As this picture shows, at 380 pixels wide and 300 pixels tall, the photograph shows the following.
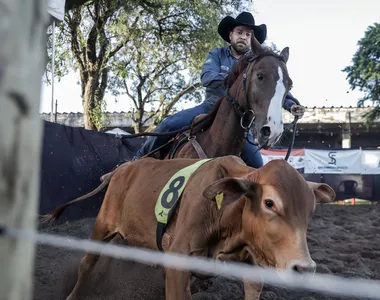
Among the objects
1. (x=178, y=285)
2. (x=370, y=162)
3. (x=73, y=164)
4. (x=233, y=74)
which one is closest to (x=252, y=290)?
(x=178, y=285)

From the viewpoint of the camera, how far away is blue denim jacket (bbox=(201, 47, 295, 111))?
4.81m

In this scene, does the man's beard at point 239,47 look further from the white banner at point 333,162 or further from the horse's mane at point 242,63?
the white banner at point 333,162

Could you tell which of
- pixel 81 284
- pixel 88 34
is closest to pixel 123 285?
pixel 81 284

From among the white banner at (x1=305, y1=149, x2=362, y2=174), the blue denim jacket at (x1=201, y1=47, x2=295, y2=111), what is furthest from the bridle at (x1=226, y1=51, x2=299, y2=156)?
the white banner at (x1=305, y1=149, x2=362, y2=174)

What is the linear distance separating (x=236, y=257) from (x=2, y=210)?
218 centimetres

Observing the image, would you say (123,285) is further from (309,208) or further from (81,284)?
(309,208)

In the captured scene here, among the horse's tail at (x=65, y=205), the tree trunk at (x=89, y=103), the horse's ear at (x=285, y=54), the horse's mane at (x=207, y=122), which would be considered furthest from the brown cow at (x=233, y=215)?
the tree trunk at (x=89, y=103)

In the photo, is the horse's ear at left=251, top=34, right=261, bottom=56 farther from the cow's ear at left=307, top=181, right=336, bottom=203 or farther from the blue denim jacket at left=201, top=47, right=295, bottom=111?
the cow's ear at left=307, top=181, right=336, bottom=203

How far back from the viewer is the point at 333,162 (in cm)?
1462

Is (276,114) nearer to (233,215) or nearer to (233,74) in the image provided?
(233,74)

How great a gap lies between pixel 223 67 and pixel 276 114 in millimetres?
1695

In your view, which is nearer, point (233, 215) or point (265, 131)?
point (233, 215)

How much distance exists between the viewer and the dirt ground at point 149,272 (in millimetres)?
4277

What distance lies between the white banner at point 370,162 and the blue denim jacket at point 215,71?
10662 millimetres
